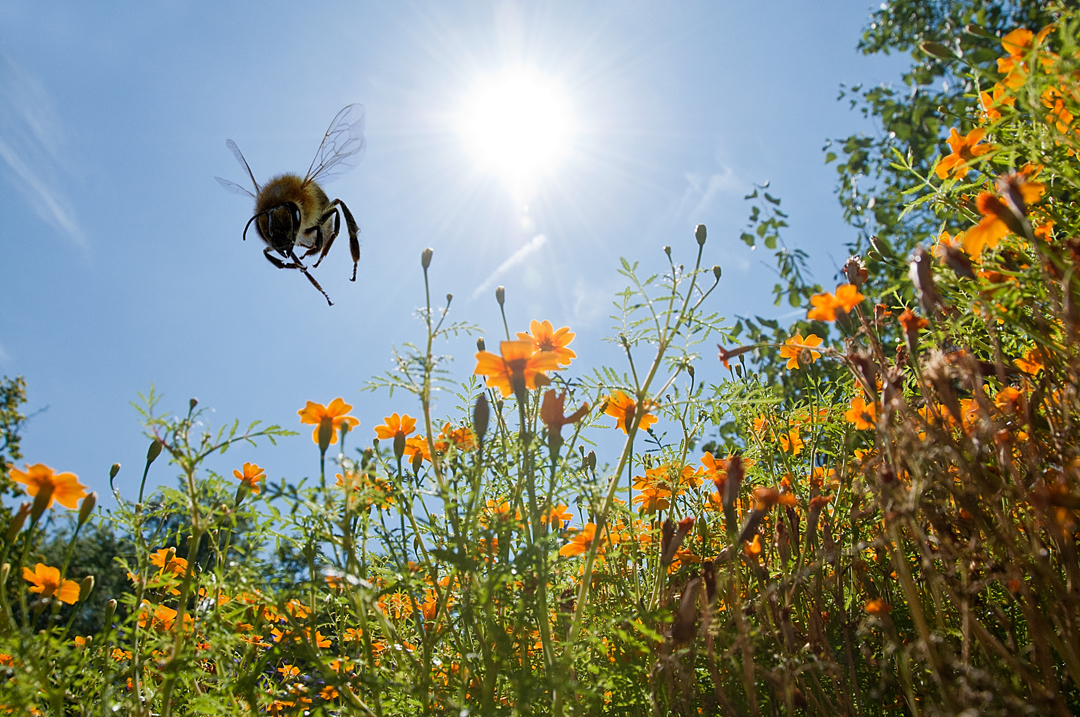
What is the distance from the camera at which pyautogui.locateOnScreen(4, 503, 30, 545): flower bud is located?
106 centimetres

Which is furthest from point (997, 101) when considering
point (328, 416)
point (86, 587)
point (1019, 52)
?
point (86, 587)

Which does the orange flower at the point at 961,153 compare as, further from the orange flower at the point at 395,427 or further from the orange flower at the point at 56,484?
the orange flower at the point at 56,484

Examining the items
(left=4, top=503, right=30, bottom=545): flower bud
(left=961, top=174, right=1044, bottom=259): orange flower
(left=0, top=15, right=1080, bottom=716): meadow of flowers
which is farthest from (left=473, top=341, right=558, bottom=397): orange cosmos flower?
(left=4, top=503, right=30, bottom=545): flower bud

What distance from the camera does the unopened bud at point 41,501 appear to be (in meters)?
1.14

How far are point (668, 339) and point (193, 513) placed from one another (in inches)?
38.9

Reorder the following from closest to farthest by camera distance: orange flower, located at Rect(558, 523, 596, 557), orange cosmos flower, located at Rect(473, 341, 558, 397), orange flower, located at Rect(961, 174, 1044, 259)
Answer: orange flower, located at Rect(961, 174, 1044, 259) → orange cosmos flower, located at Rect(473, 341, 558, 397) → orange flower, located at Rect(558, 523, 596, 557)

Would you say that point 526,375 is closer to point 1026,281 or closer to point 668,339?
point 668,339

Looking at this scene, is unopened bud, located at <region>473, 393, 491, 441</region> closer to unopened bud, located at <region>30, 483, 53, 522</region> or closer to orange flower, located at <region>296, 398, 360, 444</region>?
orange flower, located at <region>296, 398, 360, 444</region>

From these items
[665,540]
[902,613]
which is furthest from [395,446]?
[902,613]

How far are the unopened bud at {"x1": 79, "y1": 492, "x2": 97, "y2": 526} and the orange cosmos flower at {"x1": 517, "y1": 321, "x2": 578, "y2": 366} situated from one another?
95 cm

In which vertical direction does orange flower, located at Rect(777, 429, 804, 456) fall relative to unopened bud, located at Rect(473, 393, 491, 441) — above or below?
above

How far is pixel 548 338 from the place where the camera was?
62.0 inches

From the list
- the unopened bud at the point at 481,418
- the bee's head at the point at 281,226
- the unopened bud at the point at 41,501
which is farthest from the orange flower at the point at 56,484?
the bee's head at the point at 281,226

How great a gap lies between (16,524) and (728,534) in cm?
135
